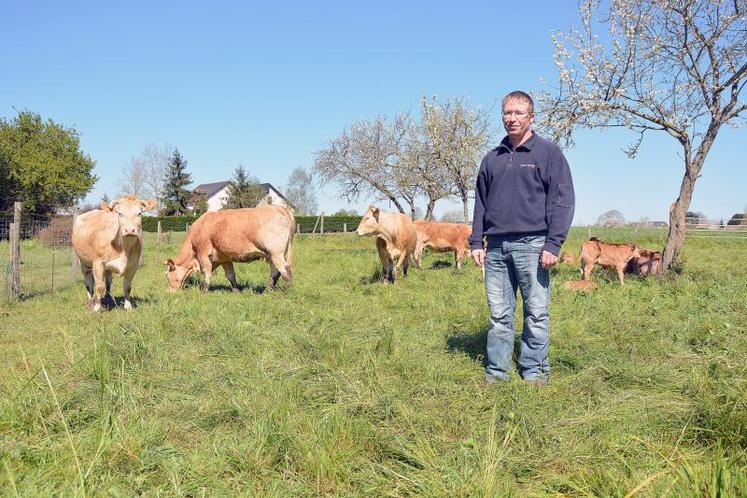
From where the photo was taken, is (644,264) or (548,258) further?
(644,264)

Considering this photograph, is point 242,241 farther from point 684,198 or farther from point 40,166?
point 40,166

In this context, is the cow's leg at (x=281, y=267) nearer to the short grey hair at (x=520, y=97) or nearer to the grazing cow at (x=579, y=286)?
the grazing cow at (x=579, y=286)

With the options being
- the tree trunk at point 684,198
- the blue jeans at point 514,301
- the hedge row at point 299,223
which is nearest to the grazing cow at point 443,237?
the tree trunk at point 684,198

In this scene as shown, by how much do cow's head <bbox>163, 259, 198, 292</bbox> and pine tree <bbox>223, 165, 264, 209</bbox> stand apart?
43.4 m

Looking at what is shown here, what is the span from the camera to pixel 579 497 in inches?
99.3

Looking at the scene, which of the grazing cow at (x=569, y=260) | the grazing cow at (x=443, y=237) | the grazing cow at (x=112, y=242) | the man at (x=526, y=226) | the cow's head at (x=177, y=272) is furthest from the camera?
the grazing cow at (x=443, y=237)

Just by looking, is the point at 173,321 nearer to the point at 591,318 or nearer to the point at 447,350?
the point at 447,350

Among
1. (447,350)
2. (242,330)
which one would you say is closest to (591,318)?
(447,350)

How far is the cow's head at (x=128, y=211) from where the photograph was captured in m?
8.09

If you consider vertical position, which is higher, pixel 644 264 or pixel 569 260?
pixel 644 264

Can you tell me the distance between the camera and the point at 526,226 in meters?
4.43

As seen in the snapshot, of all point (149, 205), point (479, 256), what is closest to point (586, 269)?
point (479, 256)

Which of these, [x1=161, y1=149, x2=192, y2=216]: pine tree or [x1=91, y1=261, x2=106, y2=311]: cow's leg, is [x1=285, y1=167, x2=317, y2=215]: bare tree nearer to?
[x1=161, y1=149, x2=192, y2=216]: pine tree

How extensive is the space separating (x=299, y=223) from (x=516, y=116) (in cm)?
4409
